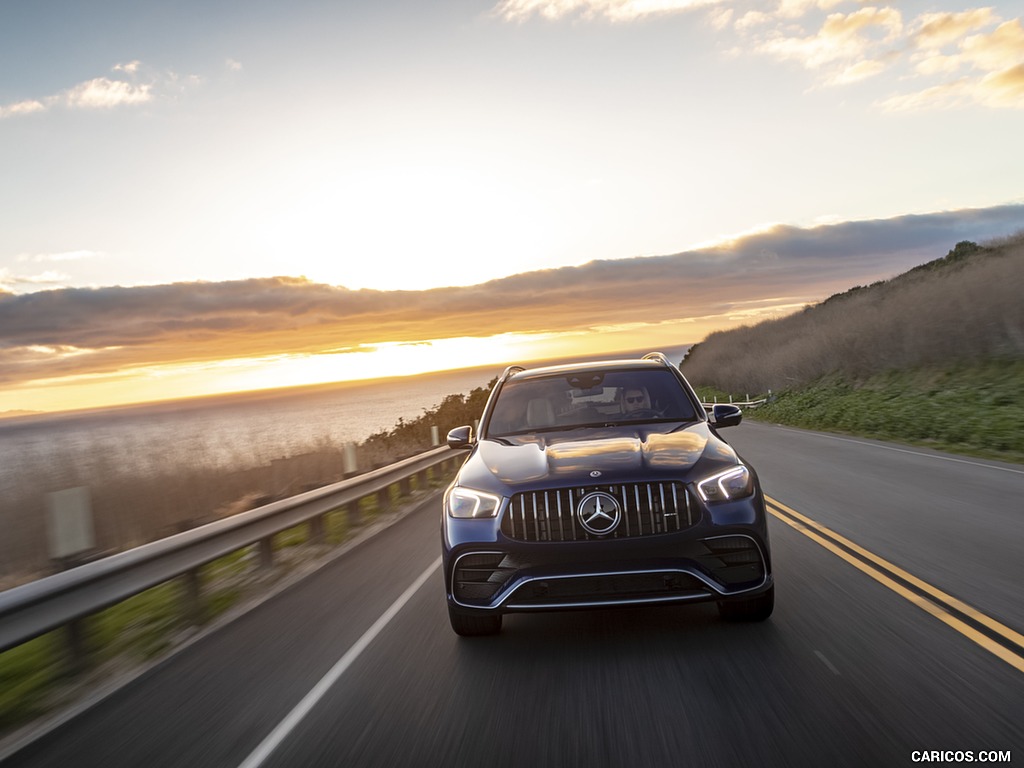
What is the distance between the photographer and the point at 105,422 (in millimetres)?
14672

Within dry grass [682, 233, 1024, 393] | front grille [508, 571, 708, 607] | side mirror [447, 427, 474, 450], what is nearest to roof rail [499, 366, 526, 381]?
side mirror [447, 427, 474, 450]

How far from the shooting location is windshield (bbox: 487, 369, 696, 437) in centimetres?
705

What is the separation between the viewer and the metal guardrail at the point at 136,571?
5.17 meters

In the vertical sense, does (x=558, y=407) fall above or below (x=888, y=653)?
above

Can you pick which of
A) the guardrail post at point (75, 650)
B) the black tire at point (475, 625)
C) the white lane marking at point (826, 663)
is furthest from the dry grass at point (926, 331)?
the guardrail post at point (75, 650)

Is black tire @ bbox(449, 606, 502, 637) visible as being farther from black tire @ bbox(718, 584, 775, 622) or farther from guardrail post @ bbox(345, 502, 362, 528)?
guardrail post @ bbox(345, 502, 362, 528)

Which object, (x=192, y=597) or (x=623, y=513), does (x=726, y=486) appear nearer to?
(x=623, y=513)

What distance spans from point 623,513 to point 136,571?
3.74 metres

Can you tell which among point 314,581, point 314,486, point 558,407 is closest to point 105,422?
point 314,486

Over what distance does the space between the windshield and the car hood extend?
0.51 metres

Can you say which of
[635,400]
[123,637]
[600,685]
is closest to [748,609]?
[600,685]

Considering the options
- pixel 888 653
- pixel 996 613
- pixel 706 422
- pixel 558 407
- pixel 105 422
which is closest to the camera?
pixel 888 653

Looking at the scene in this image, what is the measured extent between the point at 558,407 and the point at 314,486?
640 cm

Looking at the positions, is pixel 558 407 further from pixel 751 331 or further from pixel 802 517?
pixel 751 331
